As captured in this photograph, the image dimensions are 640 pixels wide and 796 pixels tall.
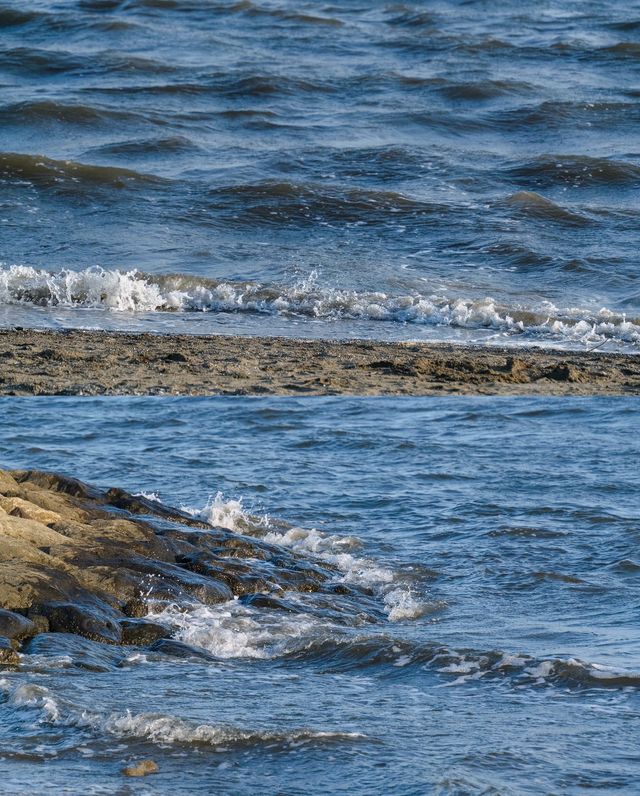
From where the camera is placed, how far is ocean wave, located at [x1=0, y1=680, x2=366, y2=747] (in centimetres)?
475

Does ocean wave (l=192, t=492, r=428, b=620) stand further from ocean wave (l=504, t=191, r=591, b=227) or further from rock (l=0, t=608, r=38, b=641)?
ocean wave (l=504, t=191, r=591, b=227)

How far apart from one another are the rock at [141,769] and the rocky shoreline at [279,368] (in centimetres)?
409

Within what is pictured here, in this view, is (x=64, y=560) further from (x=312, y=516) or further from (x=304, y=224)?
(x=304, y=224)

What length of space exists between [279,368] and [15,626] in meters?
3.78

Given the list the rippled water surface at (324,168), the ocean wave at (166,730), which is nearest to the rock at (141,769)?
the ocean wave at (166,730)

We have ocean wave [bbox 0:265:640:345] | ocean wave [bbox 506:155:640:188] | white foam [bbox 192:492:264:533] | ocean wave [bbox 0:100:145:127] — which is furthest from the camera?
ocean wave [bbox 0:100:145:127]

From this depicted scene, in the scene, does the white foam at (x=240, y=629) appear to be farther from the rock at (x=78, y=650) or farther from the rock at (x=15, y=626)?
the rock at (x=15, y=626)

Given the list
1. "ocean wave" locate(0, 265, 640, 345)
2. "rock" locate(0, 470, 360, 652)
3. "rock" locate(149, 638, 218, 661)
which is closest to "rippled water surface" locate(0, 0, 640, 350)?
"ocean wave" locate(0, 265, 640, 345)

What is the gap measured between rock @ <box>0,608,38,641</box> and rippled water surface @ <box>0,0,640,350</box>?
5395 millimetres

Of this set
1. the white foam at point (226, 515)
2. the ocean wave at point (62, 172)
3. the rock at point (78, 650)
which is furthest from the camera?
the ocean wave at point (62, 172)

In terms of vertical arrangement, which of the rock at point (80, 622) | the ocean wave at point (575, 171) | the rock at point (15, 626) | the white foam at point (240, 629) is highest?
the ocean wave at point (575, 171)

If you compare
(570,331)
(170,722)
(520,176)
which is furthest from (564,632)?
(520,176)

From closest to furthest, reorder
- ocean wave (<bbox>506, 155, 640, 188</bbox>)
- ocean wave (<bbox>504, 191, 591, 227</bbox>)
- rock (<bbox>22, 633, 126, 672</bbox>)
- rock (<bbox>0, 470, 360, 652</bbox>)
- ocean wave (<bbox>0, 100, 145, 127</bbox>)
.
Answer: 1. rock (<bbox>22, 633, 126, 672</bbox>)
2. rock (<bbox>0, 470, 360, 652</bbox>)
3. ocean wave (<bbox>504, 191, 591, 227</bbox>)
4. ocean wave (<bbox>506, 155, 640, 188</bbox>)
5. ocean wave (<bbox>0, 100, 145, 127</bbox>)

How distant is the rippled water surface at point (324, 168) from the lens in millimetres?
12016
